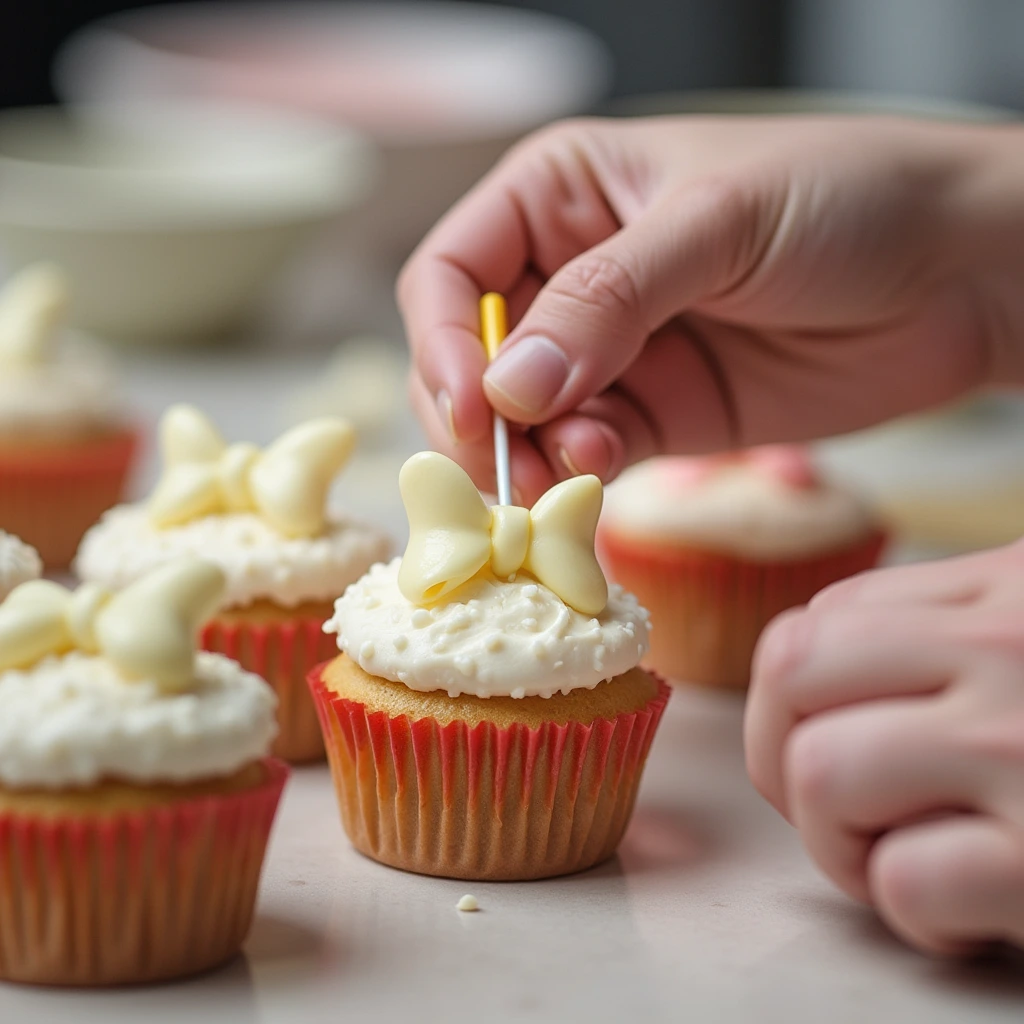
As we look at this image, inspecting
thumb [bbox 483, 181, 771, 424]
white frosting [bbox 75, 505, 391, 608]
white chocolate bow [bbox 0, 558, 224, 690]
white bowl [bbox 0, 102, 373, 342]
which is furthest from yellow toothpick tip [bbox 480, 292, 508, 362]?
white bowl [bbox 0, 102, 373, 342]

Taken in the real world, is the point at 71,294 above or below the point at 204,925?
below

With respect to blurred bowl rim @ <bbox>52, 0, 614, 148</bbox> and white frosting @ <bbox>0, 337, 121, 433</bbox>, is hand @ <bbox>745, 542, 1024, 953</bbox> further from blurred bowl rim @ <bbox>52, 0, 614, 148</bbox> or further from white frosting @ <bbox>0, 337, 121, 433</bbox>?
blurred bowl rim @ <bbox>52, 0, 614, 148</bbox>

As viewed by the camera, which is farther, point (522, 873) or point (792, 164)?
point (792, 164)

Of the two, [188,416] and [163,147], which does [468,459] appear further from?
[163,147]

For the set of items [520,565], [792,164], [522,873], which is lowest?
[522,873]

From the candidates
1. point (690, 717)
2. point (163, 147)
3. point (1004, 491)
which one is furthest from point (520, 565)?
point (163, 147)

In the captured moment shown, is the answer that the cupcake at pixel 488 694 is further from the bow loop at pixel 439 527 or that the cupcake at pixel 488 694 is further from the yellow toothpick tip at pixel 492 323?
the yellow toothpick tip at pixel 492 323

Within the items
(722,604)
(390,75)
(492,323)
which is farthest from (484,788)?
(390,75)

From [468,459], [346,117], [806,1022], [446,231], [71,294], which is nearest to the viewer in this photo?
[806,1022]
